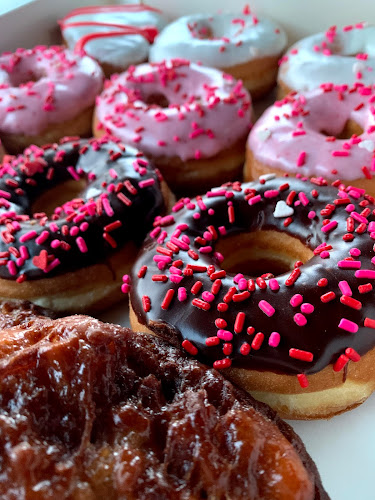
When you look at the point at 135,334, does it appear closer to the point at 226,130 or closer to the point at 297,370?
the point at 297,370

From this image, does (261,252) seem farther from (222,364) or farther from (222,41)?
(222,41)

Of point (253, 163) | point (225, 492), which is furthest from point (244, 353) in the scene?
point (253, 163)

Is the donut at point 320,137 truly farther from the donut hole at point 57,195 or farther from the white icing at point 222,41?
the donut hole at point 57,195

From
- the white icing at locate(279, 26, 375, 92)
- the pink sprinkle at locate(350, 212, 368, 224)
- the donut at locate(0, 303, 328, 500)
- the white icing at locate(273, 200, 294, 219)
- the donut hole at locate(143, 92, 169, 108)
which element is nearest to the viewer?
the donut at locate(0, 303, 328, 500)

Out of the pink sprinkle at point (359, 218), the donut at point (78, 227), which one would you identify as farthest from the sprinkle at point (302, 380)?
the donut at point (78, 227)

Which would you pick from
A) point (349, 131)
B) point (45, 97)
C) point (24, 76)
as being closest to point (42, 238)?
point (45, 97)

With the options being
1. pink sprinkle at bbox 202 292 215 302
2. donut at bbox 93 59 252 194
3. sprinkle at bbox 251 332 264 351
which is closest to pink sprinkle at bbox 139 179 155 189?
donut at bbox 93 59 252 194

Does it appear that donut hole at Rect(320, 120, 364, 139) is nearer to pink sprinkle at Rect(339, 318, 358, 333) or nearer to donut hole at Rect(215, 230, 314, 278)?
donut hole at Rect(215, 230, 314, 278)

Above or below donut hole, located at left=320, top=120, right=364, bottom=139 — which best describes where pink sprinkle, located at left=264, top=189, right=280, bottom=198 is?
above
